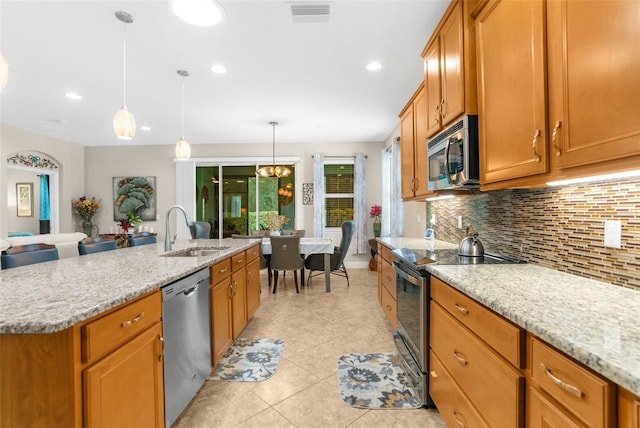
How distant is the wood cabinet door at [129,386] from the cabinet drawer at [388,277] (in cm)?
186

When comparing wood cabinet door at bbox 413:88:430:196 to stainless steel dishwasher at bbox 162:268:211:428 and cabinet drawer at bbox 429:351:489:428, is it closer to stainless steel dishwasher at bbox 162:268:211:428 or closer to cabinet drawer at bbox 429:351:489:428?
cabinet drawer at bbox 429:351:489:428

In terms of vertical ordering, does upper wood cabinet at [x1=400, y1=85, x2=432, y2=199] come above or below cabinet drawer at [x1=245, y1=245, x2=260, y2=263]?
above

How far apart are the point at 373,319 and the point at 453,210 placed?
4.72 feet

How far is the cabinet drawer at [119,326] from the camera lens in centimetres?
98

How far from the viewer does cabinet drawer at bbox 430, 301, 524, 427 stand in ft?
3.22

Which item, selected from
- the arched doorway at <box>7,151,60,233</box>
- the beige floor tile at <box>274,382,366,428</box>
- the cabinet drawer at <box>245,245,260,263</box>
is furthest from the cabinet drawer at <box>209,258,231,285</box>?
the arched doorway at <box>7,151,60,233</box>

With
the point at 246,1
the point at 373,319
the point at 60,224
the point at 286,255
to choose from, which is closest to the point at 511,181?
the point at 246,1

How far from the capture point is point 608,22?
92 centimetres

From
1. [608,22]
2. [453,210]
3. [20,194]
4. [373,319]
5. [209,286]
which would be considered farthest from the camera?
[20,194]

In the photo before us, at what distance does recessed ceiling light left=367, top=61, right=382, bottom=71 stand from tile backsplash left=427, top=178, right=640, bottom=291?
5.41ft

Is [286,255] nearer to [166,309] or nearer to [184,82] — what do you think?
[184,82]

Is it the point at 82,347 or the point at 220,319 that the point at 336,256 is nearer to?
the point at 220,319

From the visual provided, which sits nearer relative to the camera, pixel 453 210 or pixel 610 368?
pixel 610 368

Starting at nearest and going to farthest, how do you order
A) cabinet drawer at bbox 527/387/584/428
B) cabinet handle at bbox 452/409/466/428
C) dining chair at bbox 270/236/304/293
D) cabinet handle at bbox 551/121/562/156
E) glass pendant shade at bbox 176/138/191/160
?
cabinet drawer at bbox 527/387/584/428 → cabinet handle at bbox 551/121/562/156 → cabinet handle at bbox 452/409/466/428 → glass pendant shade at bbox 176/138/191/160 → dining chair at bbox 270/236/304/293
